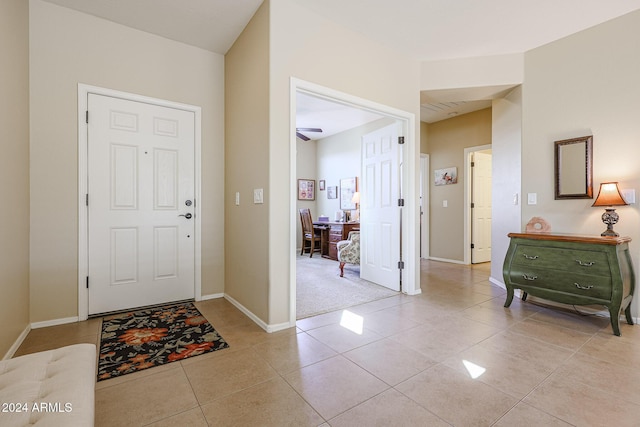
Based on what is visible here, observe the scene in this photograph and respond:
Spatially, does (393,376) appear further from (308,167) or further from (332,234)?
(308,167)

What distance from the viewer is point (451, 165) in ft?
18.4

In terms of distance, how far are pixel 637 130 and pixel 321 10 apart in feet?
9.85

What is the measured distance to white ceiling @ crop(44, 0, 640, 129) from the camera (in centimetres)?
254

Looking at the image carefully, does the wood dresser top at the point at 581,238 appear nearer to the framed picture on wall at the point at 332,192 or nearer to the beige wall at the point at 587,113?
the beige wall at the point at 587,113

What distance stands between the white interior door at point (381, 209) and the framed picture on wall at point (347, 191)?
7.05 feet

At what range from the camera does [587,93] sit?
2910mm

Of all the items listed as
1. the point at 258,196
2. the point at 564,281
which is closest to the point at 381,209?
the point at 258,196

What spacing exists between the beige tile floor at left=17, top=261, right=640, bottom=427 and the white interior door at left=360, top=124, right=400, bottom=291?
1.05 meters

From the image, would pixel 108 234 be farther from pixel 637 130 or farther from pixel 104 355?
pixel 637 130

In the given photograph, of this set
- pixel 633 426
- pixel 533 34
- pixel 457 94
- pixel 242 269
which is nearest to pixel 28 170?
pixel 242 269

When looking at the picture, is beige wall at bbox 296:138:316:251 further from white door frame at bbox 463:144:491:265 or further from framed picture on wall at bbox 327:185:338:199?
white door frame at bbox 463:144:491:265

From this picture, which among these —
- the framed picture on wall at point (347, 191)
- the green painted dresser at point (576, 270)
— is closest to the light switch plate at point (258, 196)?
the green painted dresser at point (576, 270)

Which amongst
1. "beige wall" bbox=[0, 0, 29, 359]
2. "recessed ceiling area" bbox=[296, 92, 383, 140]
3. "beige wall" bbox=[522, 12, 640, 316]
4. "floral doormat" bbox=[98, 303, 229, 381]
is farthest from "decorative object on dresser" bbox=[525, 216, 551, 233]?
"beige wall" bbox=[0, 0, 29, 359]

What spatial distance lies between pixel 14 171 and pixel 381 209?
11.3 feet
